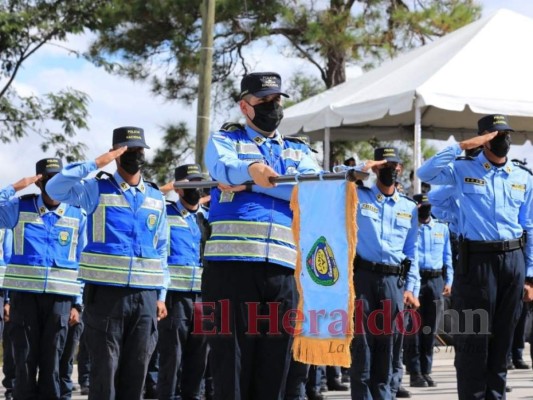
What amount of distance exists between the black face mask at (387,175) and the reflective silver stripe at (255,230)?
173 inches

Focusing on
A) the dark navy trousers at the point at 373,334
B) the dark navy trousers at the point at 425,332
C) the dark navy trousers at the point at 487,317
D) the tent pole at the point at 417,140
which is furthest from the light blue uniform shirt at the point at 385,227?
the tent pole at the point at 417,140

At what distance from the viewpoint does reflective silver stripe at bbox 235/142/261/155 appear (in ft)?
21.2

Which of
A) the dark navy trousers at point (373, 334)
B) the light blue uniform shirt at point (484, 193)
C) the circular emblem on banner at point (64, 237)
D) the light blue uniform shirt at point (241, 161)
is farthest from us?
the circular emblem on banner at point (64, 237)

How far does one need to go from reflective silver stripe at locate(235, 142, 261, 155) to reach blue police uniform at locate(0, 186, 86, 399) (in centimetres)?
426

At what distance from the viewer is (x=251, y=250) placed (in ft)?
20.9

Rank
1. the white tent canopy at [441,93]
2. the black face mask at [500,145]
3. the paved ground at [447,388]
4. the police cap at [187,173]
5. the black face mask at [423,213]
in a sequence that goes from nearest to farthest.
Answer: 1. the black face mask at [500,145]
2. the police cap at [187,173]
3. the paved ground at [447,388]
4. the black face mask at [423,213]
5. the white tent canopy at [441,93]

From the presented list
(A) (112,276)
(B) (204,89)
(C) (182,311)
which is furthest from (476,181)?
(B) (204,89)

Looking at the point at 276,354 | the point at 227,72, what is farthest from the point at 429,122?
the point at 276,354

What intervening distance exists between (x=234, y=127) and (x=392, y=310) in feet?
13.5

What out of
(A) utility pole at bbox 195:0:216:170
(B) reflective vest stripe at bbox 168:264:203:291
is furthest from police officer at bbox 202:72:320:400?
(A) utility pole at bbox 195:0:216:170

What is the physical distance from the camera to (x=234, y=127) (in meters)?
6.56

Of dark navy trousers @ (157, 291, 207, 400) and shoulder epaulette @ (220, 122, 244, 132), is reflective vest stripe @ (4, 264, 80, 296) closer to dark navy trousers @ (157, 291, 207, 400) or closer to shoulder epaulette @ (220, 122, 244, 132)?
dark navy trousers @ (157, 291, 207, 400)

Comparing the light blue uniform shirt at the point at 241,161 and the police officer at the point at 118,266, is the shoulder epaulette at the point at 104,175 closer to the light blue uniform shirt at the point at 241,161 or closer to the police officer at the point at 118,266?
the police officer at the point at 118,266

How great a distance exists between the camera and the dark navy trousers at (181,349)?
Result: 11109 millimetres
